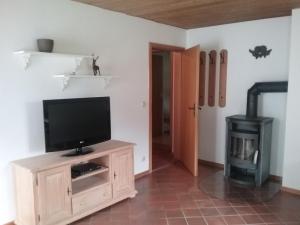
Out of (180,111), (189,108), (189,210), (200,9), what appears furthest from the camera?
(180,111)

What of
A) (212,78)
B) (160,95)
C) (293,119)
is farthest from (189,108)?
(160,95)

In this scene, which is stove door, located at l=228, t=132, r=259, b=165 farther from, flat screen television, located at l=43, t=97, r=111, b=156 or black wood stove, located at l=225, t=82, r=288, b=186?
flat screen television, located at l=43, t=97, r=111, b=156

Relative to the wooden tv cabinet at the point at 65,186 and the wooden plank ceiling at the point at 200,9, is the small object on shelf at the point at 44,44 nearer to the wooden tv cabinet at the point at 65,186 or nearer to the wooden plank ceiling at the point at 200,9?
the wooden plank ceiling at the point at 200,9

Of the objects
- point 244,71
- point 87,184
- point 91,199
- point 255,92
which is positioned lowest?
point 91,199

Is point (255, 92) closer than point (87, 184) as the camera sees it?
No

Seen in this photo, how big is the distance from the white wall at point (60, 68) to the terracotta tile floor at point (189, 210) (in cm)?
73

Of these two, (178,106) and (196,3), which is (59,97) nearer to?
(196,3)

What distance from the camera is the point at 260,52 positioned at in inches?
152

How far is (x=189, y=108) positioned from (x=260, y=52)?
1291mm

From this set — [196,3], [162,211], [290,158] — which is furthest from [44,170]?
[290,158]

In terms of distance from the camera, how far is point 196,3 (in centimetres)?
304

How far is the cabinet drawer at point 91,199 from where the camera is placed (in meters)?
2.69

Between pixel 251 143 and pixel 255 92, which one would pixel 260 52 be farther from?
pixel 251 143

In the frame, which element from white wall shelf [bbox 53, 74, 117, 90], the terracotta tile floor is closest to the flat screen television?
white wall shelf [bbox 53, 74, 117, 90]
